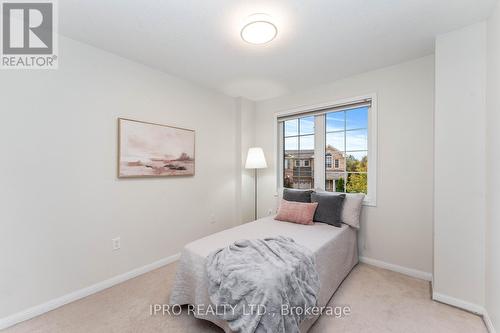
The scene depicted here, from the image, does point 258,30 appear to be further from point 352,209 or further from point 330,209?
point 352,209

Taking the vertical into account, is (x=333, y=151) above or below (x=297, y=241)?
above

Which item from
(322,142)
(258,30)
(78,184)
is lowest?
(78,184)

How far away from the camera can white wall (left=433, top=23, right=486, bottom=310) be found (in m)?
1.82

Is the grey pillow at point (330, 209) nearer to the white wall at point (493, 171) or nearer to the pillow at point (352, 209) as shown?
the pillow at point (352, 209)

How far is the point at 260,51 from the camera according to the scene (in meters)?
2.28

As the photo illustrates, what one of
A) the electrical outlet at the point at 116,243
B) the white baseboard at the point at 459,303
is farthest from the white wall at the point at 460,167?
the electrical outlet at the point at 116,243

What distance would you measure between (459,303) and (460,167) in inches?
45.4

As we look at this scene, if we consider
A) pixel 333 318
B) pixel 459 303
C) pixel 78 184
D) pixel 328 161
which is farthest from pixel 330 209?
pixel 78 184

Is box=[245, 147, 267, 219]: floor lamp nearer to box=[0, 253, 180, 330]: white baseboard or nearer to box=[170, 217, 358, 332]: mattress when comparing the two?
box=[170, 217, 358, 332]: mattress

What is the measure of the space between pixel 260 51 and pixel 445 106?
176 centimetres

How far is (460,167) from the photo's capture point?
1.88m

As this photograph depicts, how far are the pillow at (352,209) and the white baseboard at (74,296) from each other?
227 cm

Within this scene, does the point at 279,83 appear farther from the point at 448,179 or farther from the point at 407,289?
the point at 407,289

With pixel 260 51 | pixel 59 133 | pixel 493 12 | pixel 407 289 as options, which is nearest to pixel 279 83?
pixel 260 51
